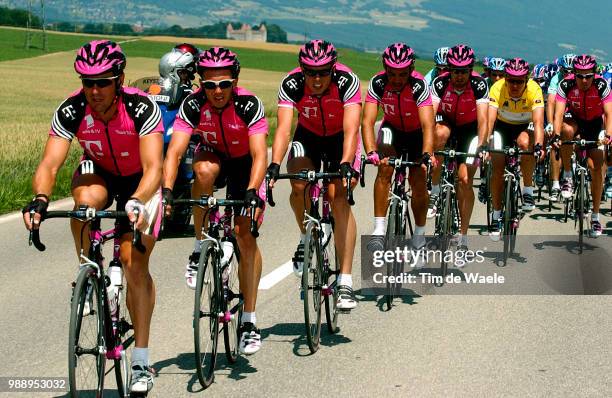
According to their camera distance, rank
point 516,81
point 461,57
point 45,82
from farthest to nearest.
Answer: point 45,82 < point 516,81 < point 461,57

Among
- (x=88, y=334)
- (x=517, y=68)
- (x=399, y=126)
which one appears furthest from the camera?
(x=517, y=68)

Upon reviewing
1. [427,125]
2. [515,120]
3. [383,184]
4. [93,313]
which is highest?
[427,125]

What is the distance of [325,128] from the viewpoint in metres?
8.88

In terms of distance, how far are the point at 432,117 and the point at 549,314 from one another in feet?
6.59

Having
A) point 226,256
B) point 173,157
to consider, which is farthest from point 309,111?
point 226,256

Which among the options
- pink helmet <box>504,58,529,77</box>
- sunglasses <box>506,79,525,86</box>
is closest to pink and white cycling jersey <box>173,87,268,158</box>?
pink helmet <box>504,58,529,77</box>

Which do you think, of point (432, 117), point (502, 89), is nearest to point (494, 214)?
point (502, 89)

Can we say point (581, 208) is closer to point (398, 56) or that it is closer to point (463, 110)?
point (463, 110)

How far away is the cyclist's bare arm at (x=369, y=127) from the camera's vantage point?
9.51m

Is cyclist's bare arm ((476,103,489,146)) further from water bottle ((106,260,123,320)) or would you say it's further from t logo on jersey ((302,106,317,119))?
water bottle ((106,260,123,320))

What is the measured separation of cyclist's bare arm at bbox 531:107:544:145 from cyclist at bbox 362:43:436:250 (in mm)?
2171

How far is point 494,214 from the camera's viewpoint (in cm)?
1243

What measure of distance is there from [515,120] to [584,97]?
123 centimetres

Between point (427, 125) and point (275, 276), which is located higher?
point (427, 125)
